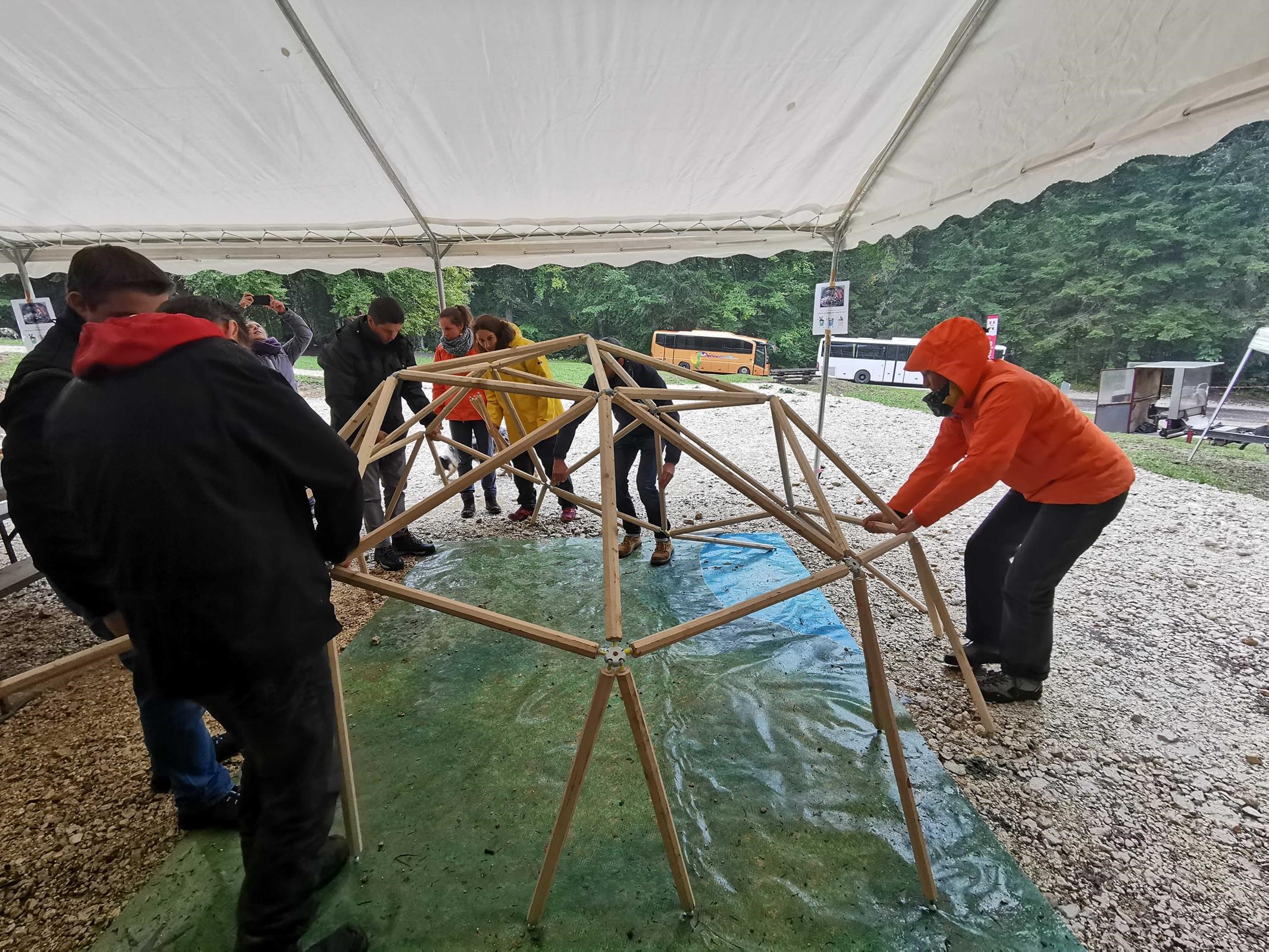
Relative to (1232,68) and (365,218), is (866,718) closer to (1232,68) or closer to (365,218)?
(1232,68)

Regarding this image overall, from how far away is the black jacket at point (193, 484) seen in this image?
1087 millimetres

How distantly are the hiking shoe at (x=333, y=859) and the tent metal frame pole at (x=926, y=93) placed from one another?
486 centimetres

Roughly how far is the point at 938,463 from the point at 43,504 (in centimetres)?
332

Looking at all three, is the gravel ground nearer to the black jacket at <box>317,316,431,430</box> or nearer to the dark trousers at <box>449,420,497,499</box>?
the black jacket at <box>317,316,431,430</box>

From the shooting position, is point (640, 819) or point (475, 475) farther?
point (640, 819)

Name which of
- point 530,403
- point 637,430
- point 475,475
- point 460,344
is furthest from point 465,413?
point 475,475

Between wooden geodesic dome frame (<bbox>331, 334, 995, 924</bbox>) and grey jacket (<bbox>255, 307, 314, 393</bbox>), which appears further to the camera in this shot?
grey jacket (<bbox>255, 307, 314, 393</bbox>)

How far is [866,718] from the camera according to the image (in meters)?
2.62

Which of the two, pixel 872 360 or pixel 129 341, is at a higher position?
pixel 129 341

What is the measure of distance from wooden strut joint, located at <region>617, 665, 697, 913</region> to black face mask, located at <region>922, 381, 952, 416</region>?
1.84 metres

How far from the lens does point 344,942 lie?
1619 mm

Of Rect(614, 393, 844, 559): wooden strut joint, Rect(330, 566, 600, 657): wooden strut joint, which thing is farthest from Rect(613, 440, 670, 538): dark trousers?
Rect(330, 566, 600, 657): wooden strut joint

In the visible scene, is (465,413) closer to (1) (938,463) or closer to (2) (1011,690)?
(1) (938,463)

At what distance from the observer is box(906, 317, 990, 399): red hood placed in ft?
7.80
